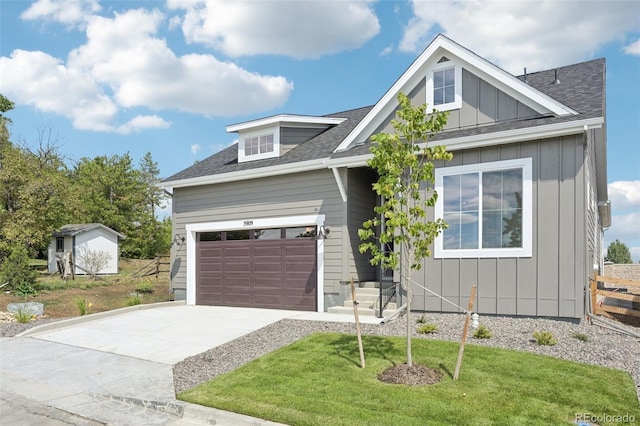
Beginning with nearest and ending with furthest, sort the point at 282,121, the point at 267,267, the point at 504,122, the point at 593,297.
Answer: the point at 593,297, the point at 504,122, the point at 267,267, the point at 282,121

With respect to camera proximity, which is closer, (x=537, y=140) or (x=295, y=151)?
(x=537, y=140)

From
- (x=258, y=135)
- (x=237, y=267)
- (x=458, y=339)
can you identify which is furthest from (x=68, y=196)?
(x=458, y=339)

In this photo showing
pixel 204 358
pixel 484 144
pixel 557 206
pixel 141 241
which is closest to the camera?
pixel 204 358

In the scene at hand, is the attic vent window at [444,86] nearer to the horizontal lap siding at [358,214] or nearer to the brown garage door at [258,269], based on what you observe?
the horizontal lap siding at [358,214]

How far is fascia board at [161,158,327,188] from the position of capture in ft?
39.5

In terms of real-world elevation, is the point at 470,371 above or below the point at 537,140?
below

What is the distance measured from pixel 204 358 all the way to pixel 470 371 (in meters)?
4.22

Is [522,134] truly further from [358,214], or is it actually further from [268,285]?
[268,285]

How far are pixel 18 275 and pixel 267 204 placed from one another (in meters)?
8.78

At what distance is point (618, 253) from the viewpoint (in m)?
45.1

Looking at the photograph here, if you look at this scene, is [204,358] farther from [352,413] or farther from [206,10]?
[206,10]

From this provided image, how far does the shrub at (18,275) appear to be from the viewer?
589 inches

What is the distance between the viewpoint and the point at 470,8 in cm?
1108

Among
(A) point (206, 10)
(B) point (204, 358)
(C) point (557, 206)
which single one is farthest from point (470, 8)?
(B) point (204, 358)
